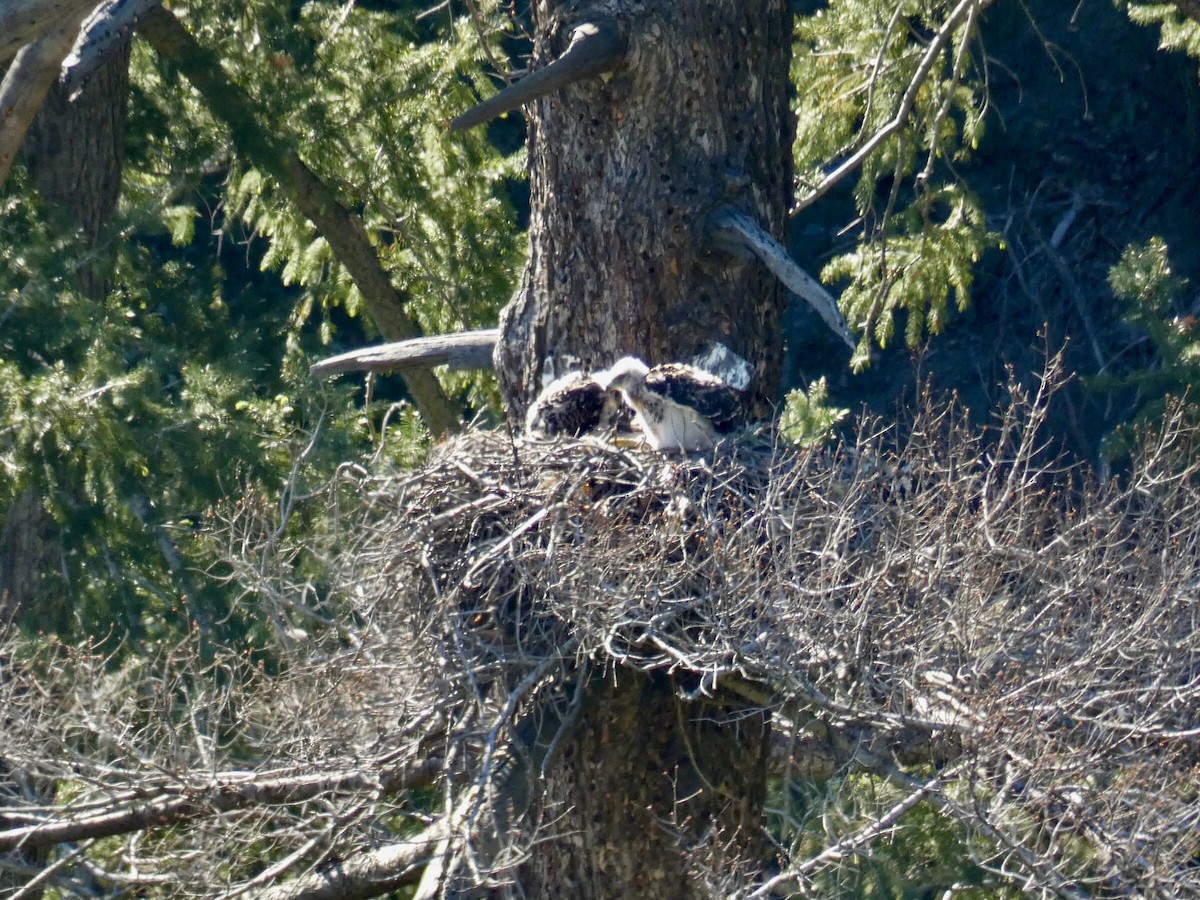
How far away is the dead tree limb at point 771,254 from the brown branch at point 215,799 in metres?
1.87

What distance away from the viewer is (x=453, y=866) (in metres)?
4.33

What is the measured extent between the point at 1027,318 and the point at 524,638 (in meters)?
11.7

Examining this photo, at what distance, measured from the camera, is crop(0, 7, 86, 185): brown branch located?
17.1ft

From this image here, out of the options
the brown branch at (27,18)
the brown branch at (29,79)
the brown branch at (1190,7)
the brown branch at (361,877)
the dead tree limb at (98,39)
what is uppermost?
the brown branch at (27,18)

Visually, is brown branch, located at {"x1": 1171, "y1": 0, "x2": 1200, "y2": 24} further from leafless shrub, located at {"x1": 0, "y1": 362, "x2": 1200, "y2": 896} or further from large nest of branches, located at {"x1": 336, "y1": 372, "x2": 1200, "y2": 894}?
large nest of branches, located at {"x1": 336, "y1": 372, "x2": 1200, "y2": 894}

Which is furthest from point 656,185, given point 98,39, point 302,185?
point 302,185

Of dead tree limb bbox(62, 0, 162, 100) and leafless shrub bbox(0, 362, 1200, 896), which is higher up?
dead tree limb bbox(62, 0, 162, 100)

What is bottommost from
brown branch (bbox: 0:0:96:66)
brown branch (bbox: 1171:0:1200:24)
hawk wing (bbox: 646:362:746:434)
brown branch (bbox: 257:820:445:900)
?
brown branch (bbox: 257:820:445:900)

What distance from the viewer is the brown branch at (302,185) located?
24.6 feet

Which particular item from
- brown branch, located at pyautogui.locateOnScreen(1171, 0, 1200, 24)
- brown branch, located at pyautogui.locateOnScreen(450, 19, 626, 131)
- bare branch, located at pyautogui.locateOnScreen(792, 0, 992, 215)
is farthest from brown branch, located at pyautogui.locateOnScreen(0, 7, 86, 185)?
brown branch, located at pyautogui.locateOnScreen(1171, 0, 1200, 24)

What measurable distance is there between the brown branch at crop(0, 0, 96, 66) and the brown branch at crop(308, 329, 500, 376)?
141cm

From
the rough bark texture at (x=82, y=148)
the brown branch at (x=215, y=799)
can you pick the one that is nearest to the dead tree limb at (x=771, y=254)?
the brown branch at (x=215, y=799)

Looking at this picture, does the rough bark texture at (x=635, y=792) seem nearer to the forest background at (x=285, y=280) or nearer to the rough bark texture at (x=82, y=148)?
the forest background at (x=285, y=280)

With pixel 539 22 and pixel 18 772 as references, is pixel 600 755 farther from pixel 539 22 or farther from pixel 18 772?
pixel 539 22
